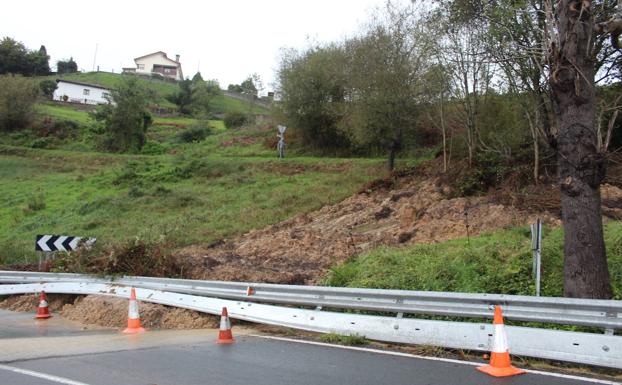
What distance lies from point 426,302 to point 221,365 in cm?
320

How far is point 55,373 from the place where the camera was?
770 centimetres

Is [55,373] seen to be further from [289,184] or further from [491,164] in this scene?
[289,184]

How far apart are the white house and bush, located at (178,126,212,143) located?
33926mm

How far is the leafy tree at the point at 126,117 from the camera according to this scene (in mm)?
48688

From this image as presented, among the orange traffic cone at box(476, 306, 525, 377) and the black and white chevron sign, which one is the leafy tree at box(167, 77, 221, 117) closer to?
the black and white chevron sign

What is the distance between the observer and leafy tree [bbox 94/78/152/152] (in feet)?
160

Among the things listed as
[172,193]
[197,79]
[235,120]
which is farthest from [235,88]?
[172,193]

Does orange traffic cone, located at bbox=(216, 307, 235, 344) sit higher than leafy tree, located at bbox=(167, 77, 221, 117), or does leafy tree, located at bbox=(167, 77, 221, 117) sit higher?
leafy tree, located at bbox=(167, 77, 221, 117)

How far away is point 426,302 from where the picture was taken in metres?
9.24

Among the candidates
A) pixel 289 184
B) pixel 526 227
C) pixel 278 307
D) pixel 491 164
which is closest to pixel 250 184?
pixel 289 184

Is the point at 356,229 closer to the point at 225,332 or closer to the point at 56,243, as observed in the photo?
the point at 56,243

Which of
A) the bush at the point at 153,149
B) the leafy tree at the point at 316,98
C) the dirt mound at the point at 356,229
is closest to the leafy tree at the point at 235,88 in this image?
the bush at the point at 153,149

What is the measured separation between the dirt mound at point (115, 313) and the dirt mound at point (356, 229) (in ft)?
8.91

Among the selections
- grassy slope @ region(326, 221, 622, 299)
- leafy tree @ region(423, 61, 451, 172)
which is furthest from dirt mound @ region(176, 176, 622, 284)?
leafy tree @ region(423, 61, 451, 172)
